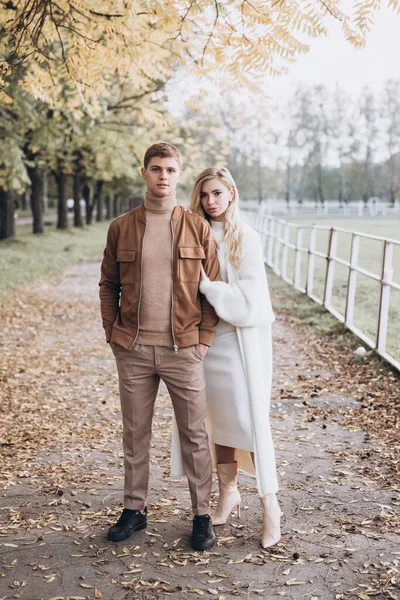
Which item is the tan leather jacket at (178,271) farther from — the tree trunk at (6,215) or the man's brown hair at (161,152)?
the tree trunk at (6,215)

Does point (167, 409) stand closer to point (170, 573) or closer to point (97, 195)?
point (170, 573)

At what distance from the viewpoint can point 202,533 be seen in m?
3.96

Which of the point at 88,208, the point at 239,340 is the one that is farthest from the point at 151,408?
the point at 88,208

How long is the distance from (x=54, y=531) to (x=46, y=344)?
5.98 meters

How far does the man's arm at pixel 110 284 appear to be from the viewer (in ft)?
13.1

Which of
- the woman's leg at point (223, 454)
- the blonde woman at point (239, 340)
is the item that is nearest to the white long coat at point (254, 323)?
the blonde woman at point (239, 340)

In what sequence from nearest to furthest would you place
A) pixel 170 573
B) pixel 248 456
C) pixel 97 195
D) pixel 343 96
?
pixel 170 573, pixel 248 456, pixel 97 195, pixel 343 96

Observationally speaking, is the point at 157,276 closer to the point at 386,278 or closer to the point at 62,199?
the point at 386,278

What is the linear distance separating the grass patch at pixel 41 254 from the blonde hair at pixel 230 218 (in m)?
12.6

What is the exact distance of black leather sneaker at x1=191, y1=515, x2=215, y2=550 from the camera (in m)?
3.93

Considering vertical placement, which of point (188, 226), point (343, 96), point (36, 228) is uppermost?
point (343, 96)

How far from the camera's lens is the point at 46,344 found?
32.8 feet

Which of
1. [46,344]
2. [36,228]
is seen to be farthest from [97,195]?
[46,344]

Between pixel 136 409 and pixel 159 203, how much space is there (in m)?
1.10
